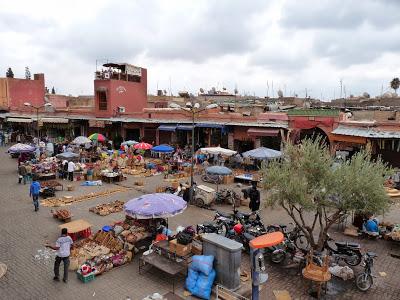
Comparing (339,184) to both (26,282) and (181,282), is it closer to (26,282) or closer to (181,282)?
(181,282)

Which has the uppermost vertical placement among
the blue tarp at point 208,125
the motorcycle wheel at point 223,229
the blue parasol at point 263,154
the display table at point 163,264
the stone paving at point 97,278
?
the blue tarp at point 208,125

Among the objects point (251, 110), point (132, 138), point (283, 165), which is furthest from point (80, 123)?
point (283, 165)

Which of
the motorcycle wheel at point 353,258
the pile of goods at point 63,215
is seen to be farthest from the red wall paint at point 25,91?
the motorcycle wheel at point 353,258

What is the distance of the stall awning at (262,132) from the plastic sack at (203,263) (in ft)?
58.7

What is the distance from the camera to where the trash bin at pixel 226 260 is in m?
8.88

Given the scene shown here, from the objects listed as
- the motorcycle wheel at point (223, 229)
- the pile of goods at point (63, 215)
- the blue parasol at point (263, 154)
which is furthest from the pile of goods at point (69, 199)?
the motorcycle wheel at point (223, 229)

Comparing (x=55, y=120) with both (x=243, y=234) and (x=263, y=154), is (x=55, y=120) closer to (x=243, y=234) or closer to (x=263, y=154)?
(x=263, y=154)

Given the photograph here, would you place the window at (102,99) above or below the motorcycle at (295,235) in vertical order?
above

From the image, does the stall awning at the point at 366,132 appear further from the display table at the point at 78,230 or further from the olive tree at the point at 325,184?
the display table at the point at 78,230

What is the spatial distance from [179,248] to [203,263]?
111 cm

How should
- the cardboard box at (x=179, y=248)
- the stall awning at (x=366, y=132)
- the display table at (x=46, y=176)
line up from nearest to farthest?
the cardboard box at (x=179, y=248) → the stall awning at (x=366, y=132) → the display table at (x=46, y=176)

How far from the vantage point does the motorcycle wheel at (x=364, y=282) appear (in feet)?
30.2

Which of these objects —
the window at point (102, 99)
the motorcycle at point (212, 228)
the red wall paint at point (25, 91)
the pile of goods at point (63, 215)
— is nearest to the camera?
the motorcycle at point (212, 228)

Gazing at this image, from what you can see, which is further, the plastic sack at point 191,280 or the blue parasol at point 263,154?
the blue parasol at point 263,154
